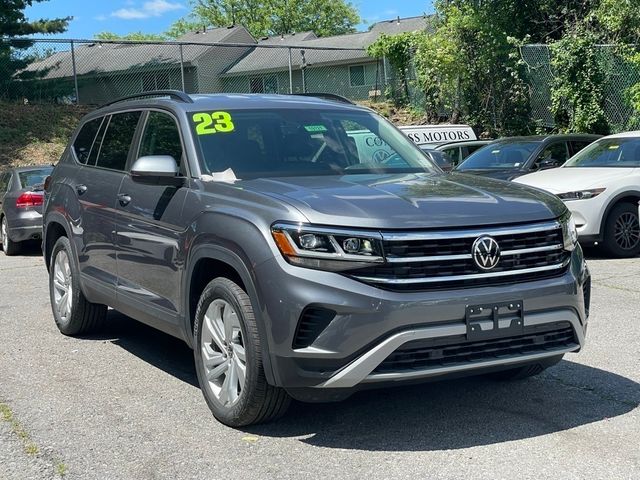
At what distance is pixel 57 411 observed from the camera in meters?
5.13

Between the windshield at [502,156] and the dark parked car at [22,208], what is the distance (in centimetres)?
692

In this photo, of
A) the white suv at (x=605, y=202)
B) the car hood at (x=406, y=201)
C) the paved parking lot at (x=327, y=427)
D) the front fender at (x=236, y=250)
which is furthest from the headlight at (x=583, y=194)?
the front fender at (x=236, y=250)

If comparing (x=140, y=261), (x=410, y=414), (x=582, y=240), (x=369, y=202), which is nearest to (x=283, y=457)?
(x=410, y=414)

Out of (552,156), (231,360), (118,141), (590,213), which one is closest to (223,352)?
(231,360)

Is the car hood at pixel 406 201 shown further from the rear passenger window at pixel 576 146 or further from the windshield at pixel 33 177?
the windshield at pixel 33 177

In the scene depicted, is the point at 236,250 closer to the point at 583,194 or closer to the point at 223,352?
the point at 223,352

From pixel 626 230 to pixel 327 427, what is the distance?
7.43 m

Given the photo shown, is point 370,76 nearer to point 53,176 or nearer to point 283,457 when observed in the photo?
point 53,176

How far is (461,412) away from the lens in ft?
16.1

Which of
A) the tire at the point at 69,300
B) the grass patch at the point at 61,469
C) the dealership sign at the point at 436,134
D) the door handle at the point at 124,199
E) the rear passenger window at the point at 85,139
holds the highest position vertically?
the rear passenger window at the point at 85,139

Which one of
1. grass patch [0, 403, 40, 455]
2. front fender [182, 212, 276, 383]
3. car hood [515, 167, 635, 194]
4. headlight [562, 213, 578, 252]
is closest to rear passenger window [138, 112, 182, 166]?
front fender [182, 212, 276, 383]

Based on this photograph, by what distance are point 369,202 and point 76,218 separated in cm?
318

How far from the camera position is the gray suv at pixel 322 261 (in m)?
4.09

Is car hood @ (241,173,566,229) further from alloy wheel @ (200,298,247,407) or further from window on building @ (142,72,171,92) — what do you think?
window on building @ (142,72,171,92)
